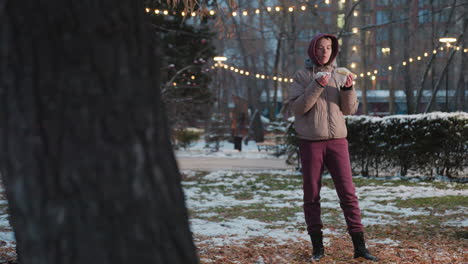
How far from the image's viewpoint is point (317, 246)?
4.83 m

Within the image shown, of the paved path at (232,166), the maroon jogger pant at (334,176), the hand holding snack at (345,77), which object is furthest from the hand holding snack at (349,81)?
the paved path at (232,166)

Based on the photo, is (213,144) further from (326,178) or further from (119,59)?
(119,59)

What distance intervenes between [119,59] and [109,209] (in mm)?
444

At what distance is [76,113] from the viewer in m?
1.76

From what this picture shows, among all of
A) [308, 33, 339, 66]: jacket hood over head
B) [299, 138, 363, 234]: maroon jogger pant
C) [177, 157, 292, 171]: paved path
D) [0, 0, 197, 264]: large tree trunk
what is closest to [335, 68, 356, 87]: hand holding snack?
[308, 33, 339, 66]: jacket hood over head

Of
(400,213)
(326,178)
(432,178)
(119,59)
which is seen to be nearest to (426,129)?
(432,178)

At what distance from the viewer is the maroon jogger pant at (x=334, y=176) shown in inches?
187

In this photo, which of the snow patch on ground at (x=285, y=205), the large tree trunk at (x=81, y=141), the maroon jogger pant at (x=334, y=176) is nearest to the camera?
the large tree trunk at (x=81, y=141)

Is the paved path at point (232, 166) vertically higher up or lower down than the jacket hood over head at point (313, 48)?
lower down

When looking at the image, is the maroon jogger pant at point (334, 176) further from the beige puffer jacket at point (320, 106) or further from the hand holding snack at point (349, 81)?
the hand holding snack at point (349, 81)

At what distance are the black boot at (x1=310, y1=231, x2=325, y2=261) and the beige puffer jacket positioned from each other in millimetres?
771

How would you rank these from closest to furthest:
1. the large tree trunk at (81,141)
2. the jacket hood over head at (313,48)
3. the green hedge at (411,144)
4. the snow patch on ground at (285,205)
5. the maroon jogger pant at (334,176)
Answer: the large tree trunk at (81,141) < the maroon jogger pant at (334,176) < the jacket hood over head at (313,48) < the snow patch on ground at (285,205) < the green hedge at (411,144)

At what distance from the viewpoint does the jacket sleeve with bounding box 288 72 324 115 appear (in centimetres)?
469

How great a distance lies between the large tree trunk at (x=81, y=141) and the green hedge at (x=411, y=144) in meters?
10.7
